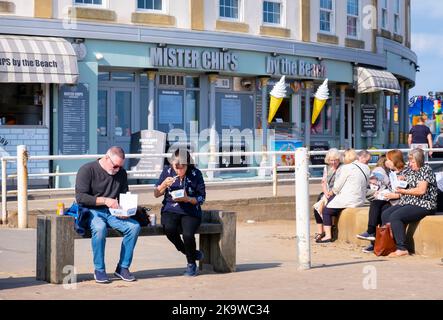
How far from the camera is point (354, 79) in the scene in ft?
98.3

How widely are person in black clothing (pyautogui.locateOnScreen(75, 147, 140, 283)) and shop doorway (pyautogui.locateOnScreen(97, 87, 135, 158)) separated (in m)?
14.0

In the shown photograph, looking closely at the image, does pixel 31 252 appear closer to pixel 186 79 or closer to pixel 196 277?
pixel 196 277

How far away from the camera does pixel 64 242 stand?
31.6 ft

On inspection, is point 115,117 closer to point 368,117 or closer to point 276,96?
point 276,96

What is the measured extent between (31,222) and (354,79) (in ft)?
54.7

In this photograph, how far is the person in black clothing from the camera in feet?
32.3

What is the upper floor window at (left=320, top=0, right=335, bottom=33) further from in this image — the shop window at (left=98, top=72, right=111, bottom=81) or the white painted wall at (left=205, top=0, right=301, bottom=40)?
the shop window at (left=98, top=72, right=111, bottom=81)

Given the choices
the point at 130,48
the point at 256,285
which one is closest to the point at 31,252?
the point at 256,285

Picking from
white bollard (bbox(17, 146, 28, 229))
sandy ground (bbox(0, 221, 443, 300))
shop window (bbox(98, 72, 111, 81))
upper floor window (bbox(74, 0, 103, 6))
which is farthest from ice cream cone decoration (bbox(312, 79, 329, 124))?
white bollard (bbox(17, 146, 28, 229))

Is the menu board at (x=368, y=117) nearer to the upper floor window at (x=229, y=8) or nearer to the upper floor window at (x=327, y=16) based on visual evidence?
the upper floor window at (x=327, y=16)

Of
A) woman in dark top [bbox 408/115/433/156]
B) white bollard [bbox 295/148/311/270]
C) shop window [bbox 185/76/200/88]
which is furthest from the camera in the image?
shop window [bbox 185/76/200/88]

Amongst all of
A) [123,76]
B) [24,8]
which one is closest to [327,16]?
[123,76]

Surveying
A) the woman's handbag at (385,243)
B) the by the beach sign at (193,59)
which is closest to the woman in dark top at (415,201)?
the woman's handbag at (385,243)

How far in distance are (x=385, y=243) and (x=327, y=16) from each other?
17699mm
